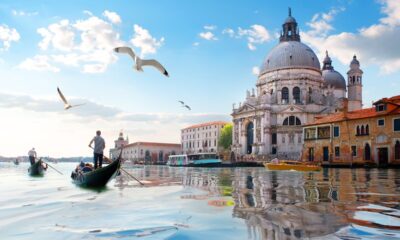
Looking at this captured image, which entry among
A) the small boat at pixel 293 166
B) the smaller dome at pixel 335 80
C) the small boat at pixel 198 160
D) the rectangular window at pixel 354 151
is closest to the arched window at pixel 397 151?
the rectangular window at pixel 354 151

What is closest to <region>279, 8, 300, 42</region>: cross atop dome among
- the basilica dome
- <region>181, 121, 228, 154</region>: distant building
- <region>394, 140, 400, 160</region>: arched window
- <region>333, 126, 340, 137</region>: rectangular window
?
the basilica dome

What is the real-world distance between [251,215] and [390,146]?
34.4 meters

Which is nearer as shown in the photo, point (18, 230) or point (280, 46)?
point (18, 230)

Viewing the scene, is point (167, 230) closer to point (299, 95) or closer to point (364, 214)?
point (364, 214)

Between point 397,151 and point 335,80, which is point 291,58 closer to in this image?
point 335,80

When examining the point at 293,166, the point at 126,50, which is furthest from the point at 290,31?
the point at 126,50

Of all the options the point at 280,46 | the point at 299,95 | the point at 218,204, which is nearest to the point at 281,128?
the point at 299,95

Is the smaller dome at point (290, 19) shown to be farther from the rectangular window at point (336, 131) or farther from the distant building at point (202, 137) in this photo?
the rectangular window at point (336, 131)

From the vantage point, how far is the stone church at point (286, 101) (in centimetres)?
6306

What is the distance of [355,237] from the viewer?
13.9 ft

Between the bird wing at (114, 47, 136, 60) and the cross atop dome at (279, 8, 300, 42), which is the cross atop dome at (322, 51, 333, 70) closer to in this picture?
the cross atop dome at (279, 8, 300, 42)

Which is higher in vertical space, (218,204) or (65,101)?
(65,101)

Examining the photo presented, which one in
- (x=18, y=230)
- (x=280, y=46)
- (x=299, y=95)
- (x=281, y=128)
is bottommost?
(x=18, y=230)

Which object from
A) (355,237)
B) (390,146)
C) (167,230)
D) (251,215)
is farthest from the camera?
(390,146)
